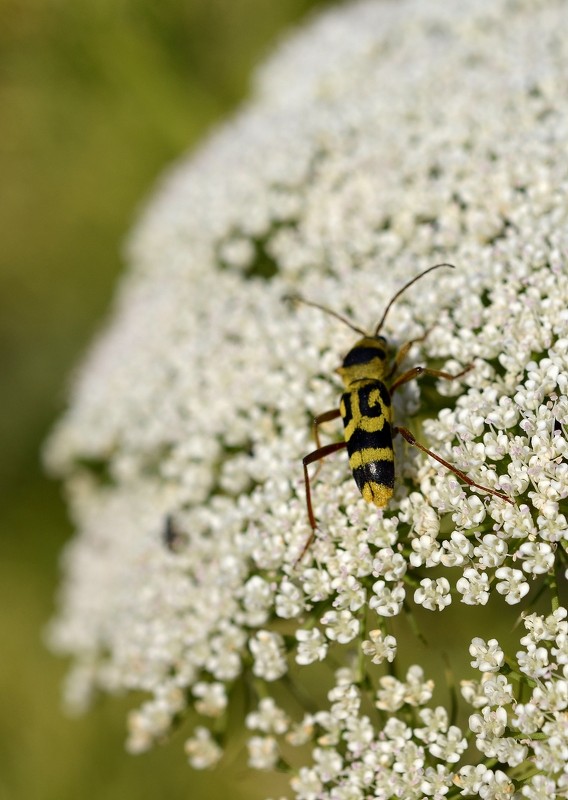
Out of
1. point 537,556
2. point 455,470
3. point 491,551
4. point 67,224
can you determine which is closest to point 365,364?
point 455,470

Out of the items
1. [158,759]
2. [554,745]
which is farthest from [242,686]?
[158,759]

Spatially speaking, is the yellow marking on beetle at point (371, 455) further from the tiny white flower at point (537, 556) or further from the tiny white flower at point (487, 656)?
the tiny white flower at point (487, 656)

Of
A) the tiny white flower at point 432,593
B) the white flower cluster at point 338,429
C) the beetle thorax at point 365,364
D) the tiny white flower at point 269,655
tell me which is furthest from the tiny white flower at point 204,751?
the beetle thorax at point 365,364

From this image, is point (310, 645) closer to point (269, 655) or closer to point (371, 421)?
point (269, 655)

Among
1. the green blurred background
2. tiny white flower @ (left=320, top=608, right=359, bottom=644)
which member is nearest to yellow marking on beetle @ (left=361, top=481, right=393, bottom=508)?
tiny white flower @ (left=320, top=608, right=359, bottom=644)

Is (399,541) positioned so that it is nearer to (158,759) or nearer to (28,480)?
(158,759)
